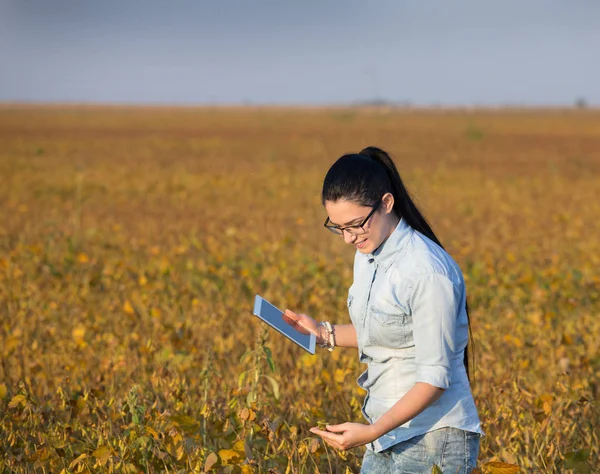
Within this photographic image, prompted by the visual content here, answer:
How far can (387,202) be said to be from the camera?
2291 millimetres

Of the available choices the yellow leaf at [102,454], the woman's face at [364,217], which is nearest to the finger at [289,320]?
the woman's face at [364,217]

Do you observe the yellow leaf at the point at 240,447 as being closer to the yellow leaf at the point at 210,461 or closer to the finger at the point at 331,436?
the yellow leaf at the point at 210,461

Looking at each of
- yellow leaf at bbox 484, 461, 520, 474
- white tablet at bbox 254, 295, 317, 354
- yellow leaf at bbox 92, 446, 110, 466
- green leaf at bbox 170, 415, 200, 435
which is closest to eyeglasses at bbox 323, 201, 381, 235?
white tablet at bbox 254, 295, 317, 354

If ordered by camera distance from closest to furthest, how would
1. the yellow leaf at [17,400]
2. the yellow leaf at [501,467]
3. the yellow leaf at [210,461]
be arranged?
the yellow leaf at [501,467], the yellow leaf at [210,461], the yellow leaf at [17,400]

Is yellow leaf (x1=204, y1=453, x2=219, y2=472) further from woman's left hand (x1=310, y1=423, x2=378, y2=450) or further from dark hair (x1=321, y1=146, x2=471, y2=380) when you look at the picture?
dark hair (x1=321, y1=146, x2=471, y2=380)

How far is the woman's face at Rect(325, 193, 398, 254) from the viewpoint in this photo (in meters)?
2.25

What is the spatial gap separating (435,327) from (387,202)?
37 centimetres

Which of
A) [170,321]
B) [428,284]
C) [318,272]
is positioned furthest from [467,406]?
[318,272]

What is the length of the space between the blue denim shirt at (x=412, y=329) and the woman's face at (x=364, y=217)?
0.03m

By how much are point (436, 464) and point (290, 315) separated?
659 millimetres

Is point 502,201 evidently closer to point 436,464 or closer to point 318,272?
point 318,272

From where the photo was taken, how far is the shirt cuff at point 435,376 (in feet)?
6.87

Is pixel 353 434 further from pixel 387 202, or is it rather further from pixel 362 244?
pixel 387 202

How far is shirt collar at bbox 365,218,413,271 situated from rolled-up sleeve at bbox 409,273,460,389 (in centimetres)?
15
